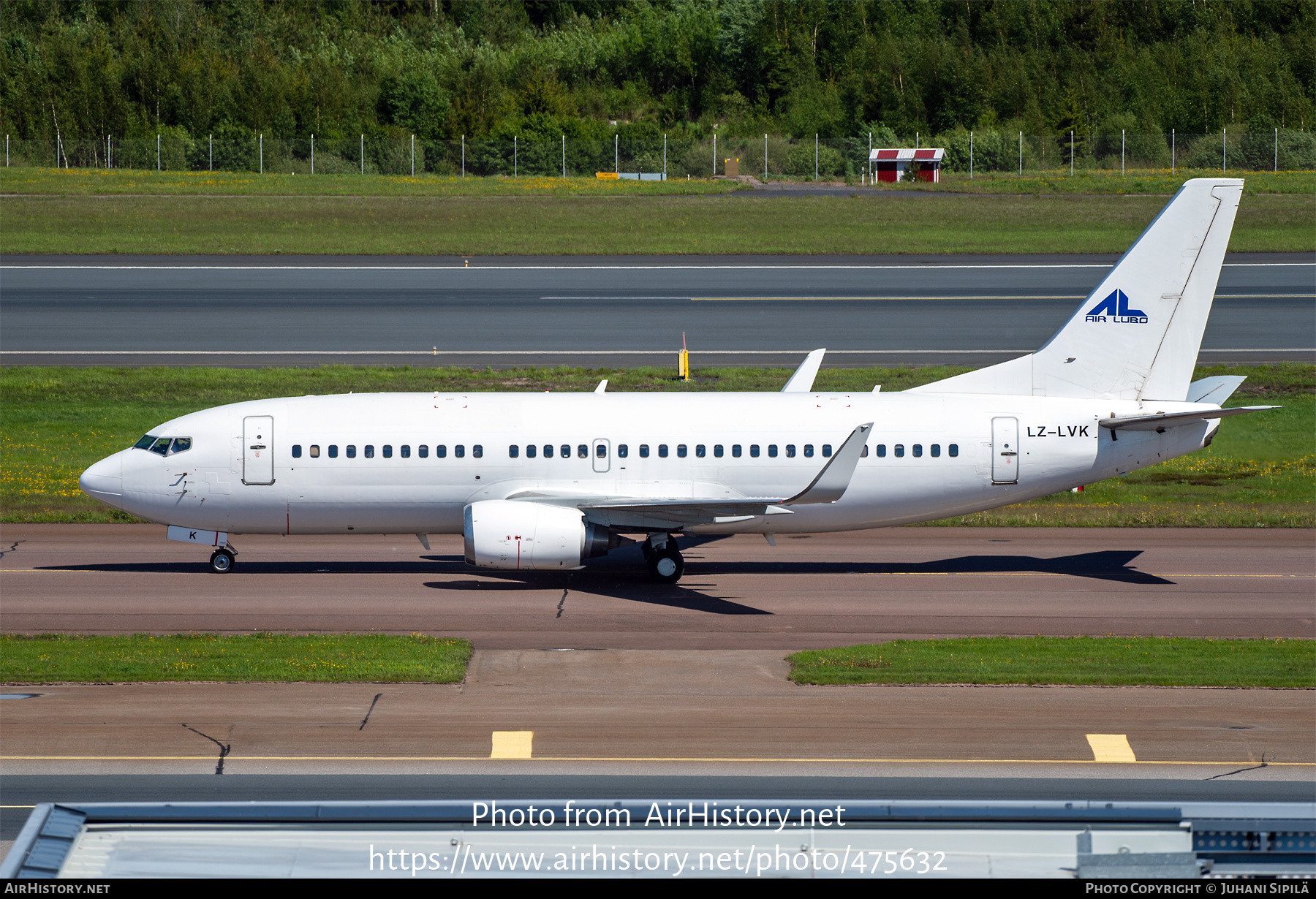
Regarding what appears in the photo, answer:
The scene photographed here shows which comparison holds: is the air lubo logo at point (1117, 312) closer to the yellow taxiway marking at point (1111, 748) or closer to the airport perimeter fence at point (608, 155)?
the yellow taxiway marking at point (1111, 748)

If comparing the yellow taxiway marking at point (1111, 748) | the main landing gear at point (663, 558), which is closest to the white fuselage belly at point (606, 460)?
the main landing gear at point (663, 558)

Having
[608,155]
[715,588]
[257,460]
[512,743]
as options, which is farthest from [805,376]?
[608,155]

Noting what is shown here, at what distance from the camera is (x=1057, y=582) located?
29.0 metres

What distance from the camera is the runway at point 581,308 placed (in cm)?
5184

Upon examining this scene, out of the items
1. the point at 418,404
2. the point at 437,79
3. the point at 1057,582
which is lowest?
the point at 1057,582

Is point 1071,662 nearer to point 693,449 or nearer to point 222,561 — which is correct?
point 693,449

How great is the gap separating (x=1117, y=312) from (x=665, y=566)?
1135cm

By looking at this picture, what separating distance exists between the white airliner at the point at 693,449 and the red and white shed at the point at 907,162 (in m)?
80.8

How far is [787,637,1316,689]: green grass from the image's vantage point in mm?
21719

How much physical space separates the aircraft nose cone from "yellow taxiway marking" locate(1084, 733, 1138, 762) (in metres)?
20.2

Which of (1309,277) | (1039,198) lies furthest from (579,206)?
(1309,277)

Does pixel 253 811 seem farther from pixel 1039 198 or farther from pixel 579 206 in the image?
pixel 1039 198

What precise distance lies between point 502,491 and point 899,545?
10126 mm

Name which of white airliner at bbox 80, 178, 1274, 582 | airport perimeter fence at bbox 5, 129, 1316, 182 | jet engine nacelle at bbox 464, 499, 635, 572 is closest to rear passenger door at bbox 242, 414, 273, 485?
white airliner at bbox 80, 178, 1274, 582
